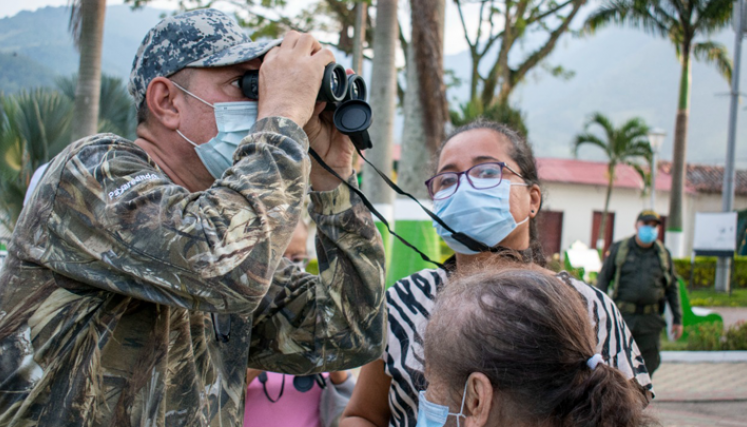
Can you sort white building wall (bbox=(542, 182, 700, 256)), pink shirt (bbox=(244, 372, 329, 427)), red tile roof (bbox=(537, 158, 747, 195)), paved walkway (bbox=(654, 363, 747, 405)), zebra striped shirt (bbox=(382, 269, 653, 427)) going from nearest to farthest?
zebra striped shirt (bbox=(382, 269, 653, 427)), pink shirt (bbox=(244, 372, 329, 427)), paved walkway (bbox=(654, 363, 747, 405)), white building wall (bbox=(542, 182, 700, 256)), red tile roof (bbox=(537, 158, 747, 195))

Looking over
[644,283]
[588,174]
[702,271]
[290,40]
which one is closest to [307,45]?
[290,40]

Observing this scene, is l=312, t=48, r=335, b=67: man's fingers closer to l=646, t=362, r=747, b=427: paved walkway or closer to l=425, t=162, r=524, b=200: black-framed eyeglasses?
l=425, t=162, r=524, b=200: black-framed eyeglasses

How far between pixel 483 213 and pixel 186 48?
1.23m

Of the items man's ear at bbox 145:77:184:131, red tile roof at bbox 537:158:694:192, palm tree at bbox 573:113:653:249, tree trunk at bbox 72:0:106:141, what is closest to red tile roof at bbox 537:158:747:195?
red tile roof at bbox 537:158:694:192

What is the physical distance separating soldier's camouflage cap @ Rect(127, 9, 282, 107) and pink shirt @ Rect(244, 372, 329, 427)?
1.87 m

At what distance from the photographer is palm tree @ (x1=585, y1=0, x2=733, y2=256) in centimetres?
1630

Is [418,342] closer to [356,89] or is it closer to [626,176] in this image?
[356,89]

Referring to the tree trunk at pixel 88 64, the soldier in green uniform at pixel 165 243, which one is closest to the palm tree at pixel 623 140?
the tree trunk at pixel 88 64

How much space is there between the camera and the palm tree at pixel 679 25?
1630cm

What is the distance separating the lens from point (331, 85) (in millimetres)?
1645

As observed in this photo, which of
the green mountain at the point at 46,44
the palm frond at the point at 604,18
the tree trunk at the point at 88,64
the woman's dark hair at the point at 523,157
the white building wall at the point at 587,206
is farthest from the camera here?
the white building wall at the point at 587,206

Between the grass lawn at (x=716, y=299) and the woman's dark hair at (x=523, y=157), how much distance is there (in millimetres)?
14298

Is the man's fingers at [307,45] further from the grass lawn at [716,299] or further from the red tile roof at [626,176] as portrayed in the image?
the red tile roof at [626,176]

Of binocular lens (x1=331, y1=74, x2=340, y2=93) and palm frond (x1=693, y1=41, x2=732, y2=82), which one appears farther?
palm frond (x1=693, y1=41, x2=732, y2=82)
